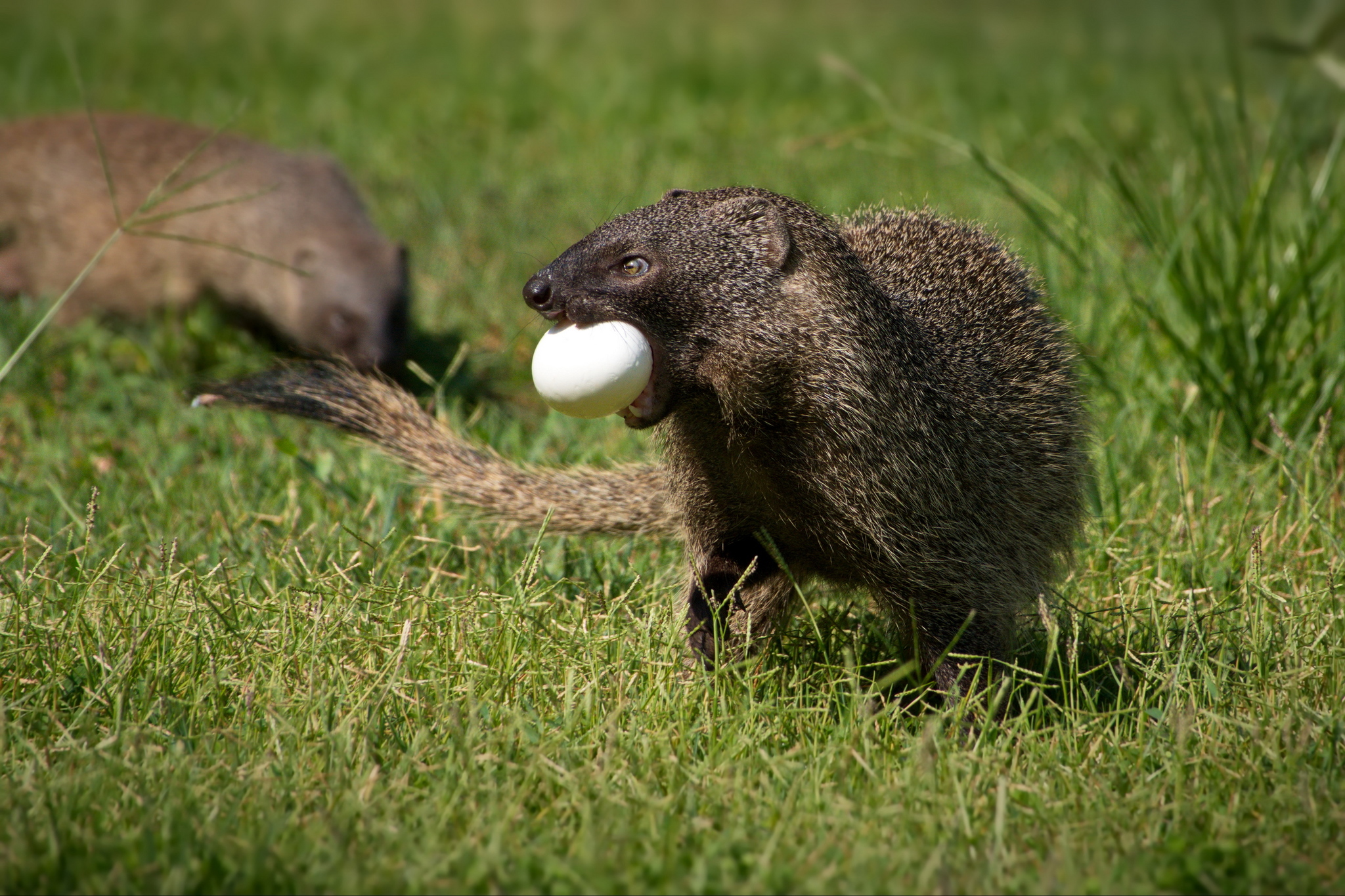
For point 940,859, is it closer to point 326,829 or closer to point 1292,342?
point 326,829

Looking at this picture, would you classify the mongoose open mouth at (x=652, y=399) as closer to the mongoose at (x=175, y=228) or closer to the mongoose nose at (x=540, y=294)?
the mongoose nose at (x=540, y=294)

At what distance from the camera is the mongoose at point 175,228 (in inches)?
216

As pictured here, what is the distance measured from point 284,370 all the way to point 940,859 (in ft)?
6.35

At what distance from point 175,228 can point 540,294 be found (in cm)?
385

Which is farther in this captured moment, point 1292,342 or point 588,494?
point 1292,342

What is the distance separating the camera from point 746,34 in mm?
10352

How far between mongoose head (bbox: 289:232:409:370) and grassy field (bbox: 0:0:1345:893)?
241mm

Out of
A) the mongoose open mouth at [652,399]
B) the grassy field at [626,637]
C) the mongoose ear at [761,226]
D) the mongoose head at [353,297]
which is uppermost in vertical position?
Result: the mongoose ear at [761,226]

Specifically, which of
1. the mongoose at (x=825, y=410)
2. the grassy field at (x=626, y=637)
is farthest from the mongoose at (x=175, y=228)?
the mongoose at (x=825, y=410)

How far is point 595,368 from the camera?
89.8 inches

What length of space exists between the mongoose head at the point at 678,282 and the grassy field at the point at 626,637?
0.62 m

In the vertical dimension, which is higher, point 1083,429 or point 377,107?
point 1083,429

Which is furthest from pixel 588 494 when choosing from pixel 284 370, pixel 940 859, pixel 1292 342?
pixel 1292 342

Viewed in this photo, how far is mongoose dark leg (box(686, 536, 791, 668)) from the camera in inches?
109
